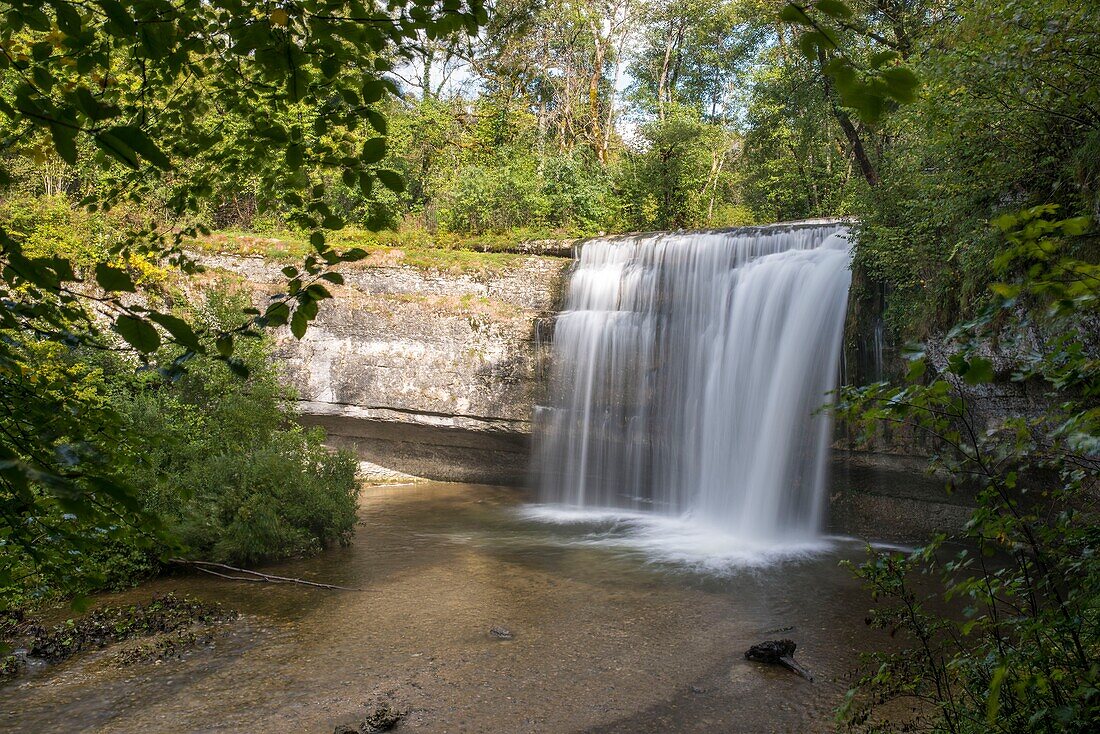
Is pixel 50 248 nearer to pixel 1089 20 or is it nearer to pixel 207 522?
pixel 207 522

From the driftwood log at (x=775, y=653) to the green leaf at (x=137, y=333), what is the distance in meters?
5.76

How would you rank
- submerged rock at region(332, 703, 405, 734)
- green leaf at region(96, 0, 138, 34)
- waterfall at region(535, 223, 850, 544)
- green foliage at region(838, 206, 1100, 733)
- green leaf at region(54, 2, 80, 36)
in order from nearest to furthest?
green leaf at region(96, 0, 138, 34) → green leaf at region(54, 2, 80, 36) → green foliage at region(838, 206, 1100, 733) → submerged rock at region(332, 703, 405, 734) → waterfall at region(535, 223, 850, 544)

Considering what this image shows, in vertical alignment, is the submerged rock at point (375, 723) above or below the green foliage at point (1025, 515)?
below

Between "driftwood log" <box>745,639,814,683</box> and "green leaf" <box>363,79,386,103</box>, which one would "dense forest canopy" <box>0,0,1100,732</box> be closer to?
"green leaf" <box>363,79,386,103</box>

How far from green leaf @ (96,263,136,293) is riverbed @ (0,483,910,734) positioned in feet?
14.1

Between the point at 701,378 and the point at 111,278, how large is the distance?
38.4ft

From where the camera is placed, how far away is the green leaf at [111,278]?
51.9 inches

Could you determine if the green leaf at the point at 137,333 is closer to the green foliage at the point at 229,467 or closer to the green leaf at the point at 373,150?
the green leaf at the point at 373,150

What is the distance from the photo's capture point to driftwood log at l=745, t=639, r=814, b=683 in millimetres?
5951

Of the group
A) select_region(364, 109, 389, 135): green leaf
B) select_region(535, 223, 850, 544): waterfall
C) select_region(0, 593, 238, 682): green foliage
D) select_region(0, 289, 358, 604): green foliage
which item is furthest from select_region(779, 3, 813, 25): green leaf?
select_region(535, 223, 850, 544): waterfall

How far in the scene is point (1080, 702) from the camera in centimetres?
258

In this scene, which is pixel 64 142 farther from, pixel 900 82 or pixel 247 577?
pixel 247 577

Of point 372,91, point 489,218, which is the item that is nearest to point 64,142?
point 372,91

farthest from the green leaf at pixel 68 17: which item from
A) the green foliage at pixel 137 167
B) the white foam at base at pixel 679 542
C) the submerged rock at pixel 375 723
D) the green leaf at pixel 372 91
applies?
the white foam at base at pixel 679 542
